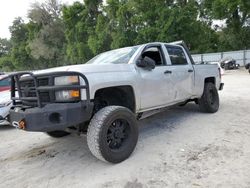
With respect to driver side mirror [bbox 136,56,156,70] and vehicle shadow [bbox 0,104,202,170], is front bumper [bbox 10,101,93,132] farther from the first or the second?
driver side mirror [bbox 136,56,156,70]

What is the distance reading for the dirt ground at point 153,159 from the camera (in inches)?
148

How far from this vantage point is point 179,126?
20.2 feet

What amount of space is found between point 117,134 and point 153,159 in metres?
0.69

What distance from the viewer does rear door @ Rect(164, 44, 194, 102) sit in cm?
591

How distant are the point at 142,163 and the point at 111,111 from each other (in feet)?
3.02

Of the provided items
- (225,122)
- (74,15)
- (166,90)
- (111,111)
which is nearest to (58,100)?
(111,111)

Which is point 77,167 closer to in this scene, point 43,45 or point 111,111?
point 111,111

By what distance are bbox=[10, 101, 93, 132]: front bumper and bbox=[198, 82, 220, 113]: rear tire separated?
4090 millimetres

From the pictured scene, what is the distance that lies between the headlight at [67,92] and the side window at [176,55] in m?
2.84

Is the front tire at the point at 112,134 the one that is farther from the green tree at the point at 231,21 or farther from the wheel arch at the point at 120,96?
the green tree at the point at 231,21

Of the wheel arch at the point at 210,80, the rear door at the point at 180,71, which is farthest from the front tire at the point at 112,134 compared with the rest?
the wheel arch at the point at 210,80

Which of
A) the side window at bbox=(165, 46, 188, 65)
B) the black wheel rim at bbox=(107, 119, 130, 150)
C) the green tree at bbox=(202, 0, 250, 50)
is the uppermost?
the green tree at bbox=(202, 0, 250, 50)

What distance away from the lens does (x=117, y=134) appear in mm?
4402

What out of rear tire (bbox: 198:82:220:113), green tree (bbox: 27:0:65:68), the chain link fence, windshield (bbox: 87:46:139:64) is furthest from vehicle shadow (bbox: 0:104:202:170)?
green tree (bbox: 27:0:65:68)
